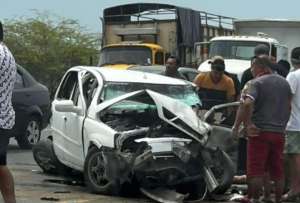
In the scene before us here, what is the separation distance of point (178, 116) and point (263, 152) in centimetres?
121

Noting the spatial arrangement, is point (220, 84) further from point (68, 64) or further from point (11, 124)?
point (68, 64)

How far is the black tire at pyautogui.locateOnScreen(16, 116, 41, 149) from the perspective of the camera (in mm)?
15203

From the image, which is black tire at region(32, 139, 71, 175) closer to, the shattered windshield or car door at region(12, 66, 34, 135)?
the shattered windshield

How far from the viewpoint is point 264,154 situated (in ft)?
27.8

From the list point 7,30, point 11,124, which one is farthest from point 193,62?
point 7,30

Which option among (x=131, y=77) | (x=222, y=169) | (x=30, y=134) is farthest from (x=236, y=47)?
(x=222, y=169)

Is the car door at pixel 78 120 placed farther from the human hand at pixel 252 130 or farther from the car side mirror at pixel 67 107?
the human hand at pixel 252 130

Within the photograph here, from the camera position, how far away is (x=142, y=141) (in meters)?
9.04

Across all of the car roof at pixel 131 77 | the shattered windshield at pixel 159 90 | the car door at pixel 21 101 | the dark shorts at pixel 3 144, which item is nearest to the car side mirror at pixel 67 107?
the shattered windshield at pixel 159 90

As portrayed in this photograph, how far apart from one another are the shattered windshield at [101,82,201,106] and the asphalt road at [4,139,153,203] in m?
1.28

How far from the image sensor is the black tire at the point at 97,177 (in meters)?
9.22

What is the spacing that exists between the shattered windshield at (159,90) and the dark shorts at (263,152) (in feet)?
6.40

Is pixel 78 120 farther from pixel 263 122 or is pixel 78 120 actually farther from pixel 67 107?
pixel 263 122

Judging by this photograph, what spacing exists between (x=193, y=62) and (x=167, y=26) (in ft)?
5.79
